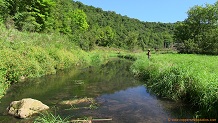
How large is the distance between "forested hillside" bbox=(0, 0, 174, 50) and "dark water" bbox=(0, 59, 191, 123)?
17.2 meters

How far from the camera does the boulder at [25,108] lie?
10.7 m

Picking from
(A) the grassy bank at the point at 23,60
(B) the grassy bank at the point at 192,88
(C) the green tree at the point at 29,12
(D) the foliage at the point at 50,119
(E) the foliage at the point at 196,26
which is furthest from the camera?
(E) the foliage at the point at 196,26

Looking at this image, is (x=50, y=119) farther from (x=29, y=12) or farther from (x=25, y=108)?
(x=29, y=12)

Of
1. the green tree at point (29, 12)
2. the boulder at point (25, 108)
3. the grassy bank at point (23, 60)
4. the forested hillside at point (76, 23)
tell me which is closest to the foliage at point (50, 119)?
the boulder at point (25, 108)

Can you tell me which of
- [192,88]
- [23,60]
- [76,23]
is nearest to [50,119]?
[192,88]

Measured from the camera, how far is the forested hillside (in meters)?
36.6

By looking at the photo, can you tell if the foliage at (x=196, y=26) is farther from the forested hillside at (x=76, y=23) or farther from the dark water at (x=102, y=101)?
the dark water at (x=102, y=101)

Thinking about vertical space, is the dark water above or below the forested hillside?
below

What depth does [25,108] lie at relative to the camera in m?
11.0

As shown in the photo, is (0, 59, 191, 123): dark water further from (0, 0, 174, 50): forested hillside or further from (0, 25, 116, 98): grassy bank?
(0, 0, 174, 50): forested hillside

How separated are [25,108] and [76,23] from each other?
69732 millimetres

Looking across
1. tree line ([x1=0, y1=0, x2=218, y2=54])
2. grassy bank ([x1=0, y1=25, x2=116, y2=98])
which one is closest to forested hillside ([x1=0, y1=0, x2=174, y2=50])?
tree line ([x1=0, y1=0, x2=218, y2=54])

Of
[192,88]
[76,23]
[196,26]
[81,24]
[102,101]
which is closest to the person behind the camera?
[192,88]

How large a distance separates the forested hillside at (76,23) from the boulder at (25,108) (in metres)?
22.0
